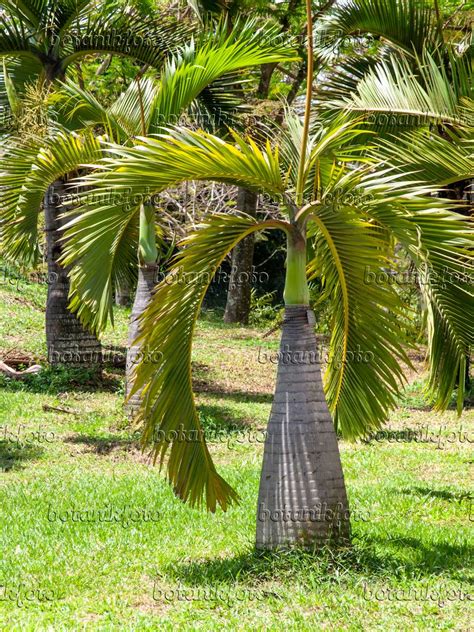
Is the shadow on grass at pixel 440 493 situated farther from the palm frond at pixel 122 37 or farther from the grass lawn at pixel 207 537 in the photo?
the palm frond at pixel 122 37

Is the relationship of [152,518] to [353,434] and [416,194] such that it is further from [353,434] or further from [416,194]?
[416,194]

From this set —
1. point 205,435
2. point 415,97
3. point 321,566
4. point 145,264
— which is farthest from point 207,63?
point 321,566

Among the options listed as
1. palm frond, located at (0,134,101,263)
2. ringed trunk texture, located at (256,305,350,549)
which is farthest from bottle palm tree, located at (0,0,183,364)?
ringed trunk texture, located at (256,305,350,549)

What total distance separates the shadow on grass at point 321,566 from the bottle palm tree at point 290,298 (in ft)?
0.38

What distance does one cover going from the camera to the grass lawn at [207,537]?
16.2 feet

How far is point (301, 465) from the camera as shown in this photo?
5387 mm

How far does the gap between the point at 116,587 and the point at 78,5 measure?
8624 millimetres

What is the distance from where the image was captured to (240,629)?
4.63 m

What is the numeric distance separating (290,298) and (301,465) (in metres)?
1.07

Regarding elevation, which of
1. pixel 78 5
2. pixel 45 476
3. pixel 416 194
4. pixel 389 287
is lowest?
pixel 45 476

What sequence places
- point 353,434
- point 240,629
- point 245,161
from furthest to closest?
point 353,434, point 245,161, point 240,629

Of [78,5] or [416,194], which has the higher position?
[78,5]

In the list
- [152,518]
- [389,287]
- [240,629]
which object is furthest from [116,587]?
[389,287]

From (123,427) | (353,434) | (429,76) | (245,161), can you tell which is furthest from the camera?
(123,427)
